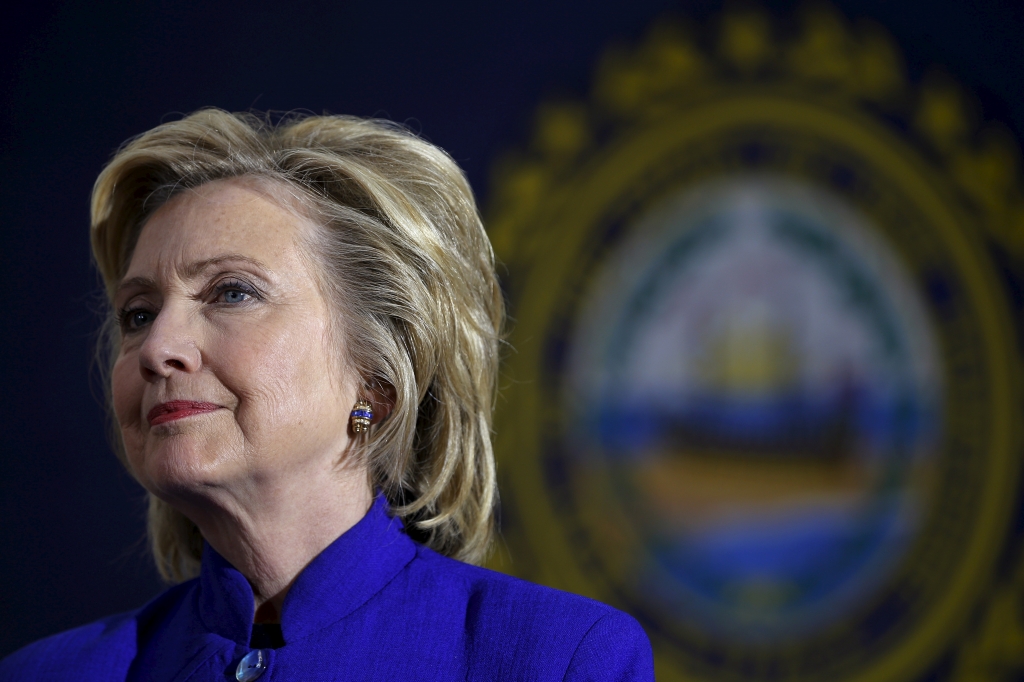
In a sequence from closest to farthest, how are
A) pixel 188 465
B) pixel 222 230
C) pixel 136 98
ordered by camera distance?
1. pixel 188 465
2. pixel 222 230
3. pixel 136 98

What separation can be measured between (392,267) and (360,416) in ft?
0.66

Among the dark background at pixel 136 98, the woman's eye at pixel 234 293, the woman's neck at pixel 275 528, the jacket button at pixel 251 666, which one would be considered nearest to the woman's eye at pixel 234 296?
the woman's eye at pixel 234 293

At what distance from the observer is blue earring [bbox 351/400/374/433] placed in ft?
4.30

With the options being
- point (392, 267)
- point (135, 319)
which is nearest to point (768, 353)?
point (392, 267)

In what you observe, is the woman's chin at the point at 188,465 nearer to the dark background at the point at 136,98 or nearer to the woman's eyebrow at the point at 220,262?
the woman's eyebrow at the point at 220,262

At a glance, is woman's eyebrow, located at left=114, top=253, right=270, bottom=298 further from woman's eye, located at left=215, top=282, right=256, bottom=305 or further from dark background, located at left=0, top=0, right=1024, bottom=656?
dark background, located at left=0, top=0, right=1024, bottom=656

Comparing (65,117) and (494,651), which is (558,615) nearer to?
(494,651)

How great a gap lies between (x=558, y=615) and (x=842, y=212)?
165 centimetres

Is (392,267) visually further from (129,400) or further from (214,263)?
(129,400)

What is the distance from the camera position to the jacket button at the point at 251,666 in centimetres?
120

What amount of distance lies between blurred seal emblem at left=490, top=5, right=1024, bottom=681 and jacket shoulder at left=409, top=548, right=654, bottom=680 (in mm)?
1196

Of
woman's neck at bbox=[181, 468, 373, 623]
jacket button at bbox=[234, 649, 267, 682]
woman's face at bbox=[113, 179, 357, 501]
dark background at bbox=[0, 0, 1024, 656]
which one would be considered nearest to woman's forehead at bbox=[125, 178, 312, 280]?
woman's face at bbox=[113, 179, 357, 501]

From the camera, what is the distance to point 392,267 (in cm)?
133

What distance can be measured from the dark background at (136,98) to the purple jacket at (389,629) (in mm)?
1036
